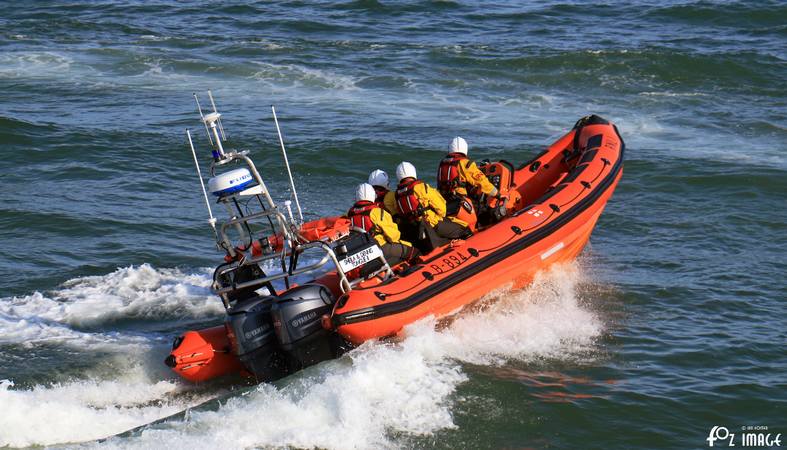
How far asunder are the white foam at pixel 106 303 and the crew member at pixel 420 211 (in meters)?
1.71

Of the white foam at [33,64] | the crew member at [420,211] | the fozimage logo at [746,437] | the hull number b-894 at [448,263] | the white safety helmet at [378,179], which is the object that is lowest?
the fozimage logo at [746,437]

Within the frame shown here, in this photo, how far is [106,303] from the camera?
808 cm

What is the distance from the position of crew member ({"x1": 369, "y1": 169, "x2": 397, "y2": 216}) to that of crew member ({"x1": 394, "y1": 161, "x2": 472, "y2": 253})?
2.1 inches

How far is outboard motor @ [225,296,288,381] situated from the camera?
6516 mm

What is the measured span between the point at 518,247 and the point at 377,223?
1.21 metres

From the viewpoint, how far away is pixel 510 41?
57.8 ft

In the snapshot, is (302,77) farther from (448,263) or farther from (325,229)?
(325,229)

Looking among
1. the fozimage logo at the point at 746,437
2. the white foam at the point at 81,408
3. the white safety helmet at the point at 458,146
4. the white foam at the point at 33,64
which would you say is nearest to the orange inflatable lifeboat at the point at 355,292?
the white foam at the point at 81,408

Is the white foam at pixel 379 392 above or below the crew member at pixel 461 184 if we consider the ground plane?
below

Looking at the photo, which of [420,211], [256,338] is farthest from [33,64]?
[256,338]

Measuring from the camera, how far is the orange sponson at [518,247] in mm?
6699

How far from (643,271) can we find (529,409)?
2.93 meters

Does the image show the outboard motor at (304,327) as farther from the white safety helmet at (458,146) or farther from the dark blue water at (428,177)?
the white safety helmet at (458,146)

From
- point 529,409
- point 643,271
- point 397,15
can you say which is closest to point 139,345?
point 529,409
